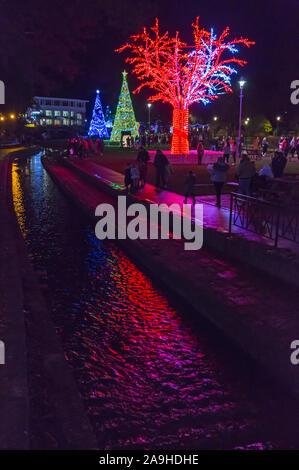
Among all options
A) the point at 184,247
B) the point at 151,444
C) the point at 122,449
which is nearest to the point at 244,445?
the point at 151,444

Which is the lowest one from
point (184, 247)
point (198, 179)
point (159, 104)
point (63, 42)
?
point (184, 247)

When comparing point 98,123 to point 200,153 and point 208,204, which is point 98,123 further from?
point 208,204

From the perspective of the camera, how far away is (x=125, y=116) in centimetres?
4684

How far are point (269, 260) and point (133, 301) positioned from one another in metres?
2.42

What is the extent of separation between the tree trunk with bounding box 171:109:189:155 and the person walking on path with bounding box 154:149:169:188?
43.5ft

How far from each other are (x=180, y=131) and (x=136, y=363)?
25967mm

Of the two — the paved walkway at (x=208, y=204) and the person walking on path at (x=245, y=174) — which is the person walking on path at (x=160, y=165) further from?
the person walking on path at (x=245, y=174)

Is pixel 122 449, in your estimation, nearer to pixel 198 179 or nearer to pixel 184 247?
pixel 184 247

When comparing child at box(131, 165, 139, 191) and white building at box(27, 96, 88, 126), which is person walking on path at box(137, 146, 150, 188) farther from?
white building at box(27, 96, 88, 126)

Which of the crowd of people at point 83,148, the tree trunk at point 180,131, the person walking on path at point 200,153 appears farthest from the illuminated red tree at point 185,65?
the crowd of people at point 83,148

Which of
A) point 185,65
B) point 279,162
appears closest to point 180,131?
point 185,65

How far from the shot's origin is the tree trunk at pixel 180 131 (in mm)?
29203

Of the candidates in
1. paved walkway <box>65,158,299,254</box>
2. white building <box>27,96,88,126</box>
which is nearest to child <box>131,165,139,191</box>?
paved walkway <box>65,158,299,254</box>

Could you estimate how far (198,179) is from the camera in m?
19.2
